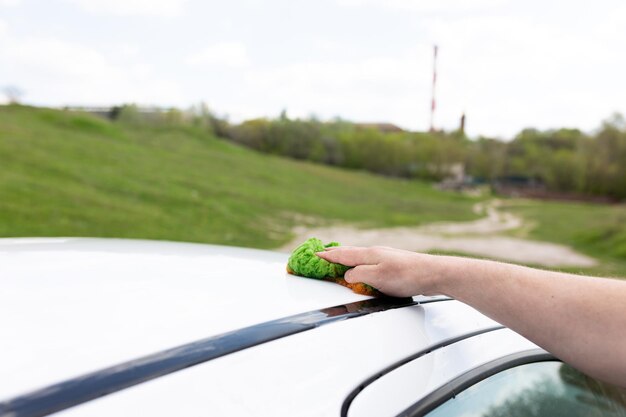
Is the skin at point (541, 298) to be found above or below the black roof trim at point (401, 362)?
above

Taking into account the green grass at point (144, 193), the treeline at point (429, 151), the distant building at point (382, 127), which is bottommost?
the green grass at point (144, 193)

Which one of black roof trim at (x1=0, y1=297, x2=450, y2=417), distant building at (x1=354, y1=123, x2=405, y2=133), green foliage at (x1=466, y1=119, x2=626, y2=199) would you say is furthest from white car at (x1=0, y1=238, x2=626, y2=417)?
distant building at (x1=354, y1=123, x2=405, y2=133)

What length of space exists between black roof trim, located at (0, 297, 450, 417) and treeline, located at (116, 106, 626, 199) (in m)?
51.2

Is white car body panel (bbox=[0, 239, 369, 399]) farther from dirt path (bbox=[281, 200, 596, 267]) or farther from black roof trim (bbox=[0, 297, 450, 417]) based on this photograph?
dirt path (bbox=[281, 200, 596, 267])

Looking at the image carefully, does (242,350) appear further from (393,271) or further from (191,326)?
(393,271)

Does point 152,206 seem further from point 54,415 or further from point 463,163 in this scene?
point 463,163

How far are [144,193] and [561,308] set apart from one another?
50.0 ft

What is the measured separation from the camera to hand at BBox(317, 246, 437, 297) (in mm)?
1184

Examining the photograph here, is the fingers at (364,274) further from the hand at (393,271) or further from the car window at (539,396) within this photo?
the car window at (539,396)

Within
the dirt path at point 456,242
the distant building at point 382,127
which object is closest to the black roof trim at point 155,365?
the dirt path at point 456,242

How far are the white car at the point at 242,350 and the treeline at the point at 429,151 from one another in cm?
5098

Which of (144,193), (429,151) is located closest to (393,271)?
(144,193)

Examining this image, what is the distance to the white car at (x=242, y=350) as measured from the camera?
79cm

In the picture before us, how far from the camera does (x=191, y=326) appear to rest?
0.95m
